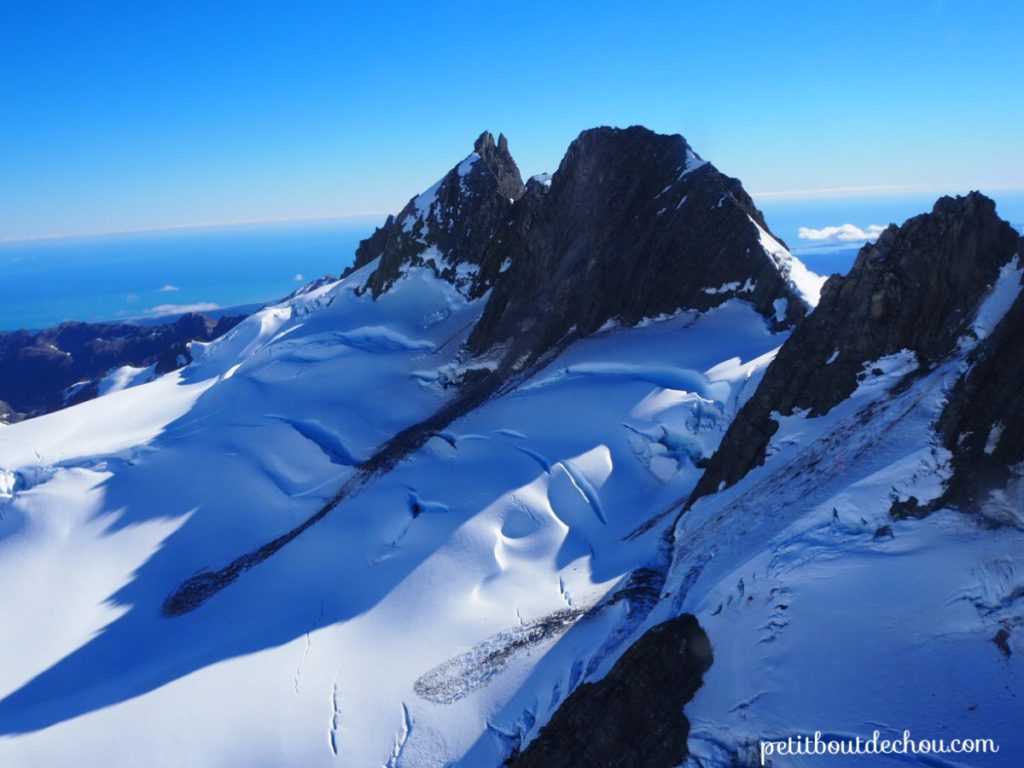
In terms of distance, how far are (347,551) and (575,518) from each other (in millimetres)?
7618

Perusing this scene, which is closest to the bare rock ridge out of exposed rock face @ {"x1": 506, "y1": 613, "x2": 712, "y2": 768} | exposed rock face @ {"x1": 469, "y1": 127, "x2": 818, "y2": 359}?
exposed rock face @ {"x1": 469, "y1": 127, "x2": 818, "y2": 359}

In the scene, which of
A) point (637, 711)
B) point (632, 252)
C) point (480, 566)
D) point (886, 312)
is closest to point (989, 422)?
point (886, 312)

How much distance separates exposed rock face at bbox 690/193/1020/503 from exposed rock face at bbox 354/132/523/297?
2556 centimetres

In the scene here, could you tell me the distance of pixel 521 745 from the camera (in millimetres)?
13242

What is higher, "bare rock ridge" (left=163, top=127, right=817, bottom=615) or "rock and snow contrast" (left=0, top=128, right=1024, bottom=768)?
"bare rock ridge" (left=163, top=127, right=817, bottom=615)

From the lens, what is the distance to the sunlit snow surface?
50.0ft

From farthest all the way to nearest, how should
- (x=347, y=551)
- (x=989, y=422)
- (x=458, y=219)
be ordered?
(x=458, y=219)
(x=347, y=551)
(x=989, y=422)

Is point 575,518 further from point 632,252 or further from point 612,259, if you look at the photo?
point 632,252

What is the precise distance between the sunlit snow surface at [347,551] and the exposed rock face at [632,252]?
146 centimetres

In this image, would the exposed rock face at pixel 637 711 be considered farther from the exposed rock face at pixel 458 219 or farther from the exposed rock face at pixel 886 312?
the exposed rock face at pixel 458 219

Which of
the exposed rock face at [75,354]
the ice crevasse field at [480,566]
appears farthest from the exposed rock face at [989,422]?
the exposed rock face at [75,354]

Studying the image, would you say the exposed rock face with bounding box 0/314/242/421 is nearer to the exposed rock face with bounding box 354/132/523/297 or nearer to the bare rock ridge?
the exposed rock face with bounding box 354/132/523/297

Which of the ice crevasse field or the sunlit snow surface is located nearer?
the ice crevasse field

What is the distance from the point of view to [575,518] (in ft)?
68.6
